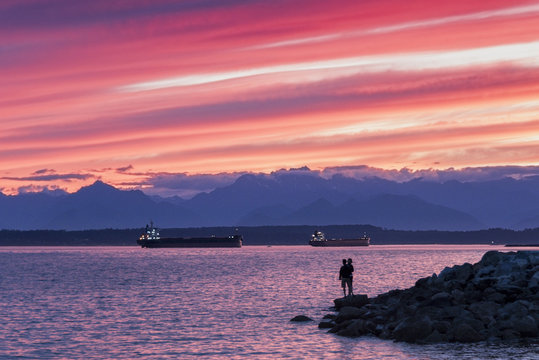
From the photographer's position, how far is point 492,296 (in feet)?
149

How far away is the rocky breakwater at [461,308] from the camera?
3844cm

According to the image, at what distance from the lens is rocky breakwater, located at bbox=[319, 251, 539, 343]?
38.4m

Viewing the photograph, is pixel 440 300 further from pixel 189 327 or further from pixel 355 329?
pixel 189 327

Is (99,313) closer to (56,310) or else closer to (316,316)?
(56,310)

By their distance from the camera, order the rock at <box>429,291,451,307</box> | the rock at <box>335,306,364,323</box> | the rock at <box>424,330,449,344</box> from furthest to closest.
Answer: the rock at <box>429,291,451,307</box>
the rock at <box>335,306,364,323</box>
the rock at <box>424,330,449,344</box>

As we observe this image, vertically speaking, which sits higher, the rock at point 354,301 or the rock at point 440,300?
the rock at point 440,300

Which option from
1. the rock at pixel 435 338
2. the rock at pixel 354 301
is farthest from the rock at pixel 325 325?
the rock at pixel 435 338

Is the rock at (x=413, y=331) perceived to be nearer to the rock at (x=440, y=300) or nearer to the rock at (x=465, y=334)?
the rock at (x=465, y=334)

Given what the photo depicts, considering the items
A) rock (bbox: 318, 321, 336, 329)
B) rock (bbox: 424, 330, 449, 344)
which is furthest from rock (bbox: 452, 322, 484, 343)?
A: rock (bbox: 318, 321, 336, 329)

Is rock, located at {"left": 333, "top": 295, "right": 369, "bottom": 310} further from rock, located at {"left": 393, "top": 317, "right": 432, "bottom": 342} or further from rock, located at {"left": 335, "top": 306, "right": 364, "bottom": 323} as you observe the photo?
rock, located at {"left": 393, "top": 317, "right": 432, "bottom": 342}

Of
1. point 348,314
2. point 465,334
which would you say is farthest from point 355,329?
point 465,334

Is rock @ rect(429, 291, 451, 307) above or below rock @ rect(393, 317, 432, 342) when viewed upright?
above

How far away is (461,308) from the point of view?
4153 centimetres

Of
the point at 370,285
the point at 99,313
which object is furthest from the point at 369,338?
the point at 370,285
